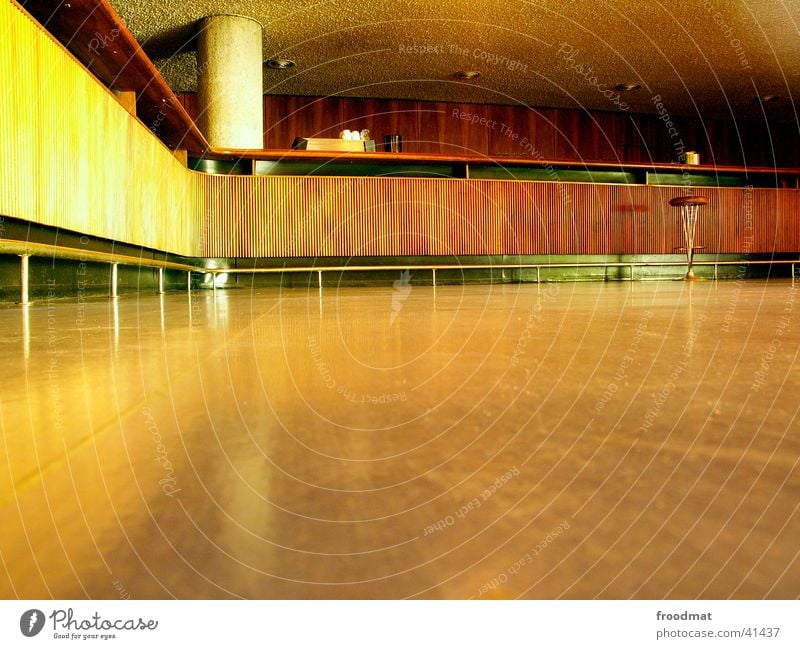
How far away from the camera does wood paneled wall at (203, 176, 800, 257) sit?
19.0ft

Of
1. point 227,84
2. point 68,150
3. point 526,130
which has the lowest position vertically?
point 68,150

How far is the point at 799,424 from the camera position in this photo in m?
0.49

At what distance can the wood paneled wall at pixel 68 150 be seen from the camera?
2.45m

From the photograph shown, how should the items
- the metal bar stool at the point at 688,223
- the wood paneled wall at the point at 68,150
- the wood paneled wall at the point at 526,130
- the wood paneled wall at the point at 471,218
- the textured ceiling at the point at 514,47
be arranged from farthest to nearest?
the wood paneled wall at the point at 526,130 < the metal bar stool at the point at 688,223 < the textured ceiling at the point at 514,47 < the wood paneled wall at the point at 471,218 < the wood paneled wall at the point at 68,150

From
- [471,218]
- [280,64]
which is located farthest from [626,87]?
[280,64]

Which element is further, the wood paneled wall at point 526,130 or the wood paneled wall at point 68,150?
the wood paneled wall at point 526,130

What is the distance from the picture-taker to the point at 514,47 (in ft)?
23.5

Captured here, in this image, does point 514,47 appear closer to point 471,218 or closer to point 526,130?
point 471,218

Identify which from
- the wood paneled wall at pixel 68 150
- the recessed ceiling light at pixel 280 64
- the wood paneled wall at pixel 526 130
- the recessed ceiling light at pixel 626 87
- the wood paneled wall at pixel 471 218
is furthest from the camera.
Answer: the wood paneled wall at pixel 526 130

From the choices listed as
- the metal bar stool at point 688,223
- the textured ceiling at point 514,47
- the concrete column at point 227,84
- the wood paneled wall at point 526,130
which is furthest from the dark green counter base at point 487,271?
the wood paneled wall at point 526,130

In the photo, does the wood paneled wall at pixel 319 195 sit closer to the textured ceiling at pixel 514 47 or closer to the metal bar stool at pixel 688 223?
the metal bar stool at pixel 688 223

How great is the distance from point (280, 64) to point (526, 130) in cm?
377

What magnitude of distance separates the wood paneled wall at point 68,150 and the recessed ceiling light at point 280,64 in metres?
3.61

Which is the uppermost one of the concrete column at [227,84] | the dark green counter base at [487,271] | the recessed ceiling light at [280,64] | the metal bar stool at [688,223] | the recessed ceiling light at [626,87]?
the recessed ceiling light at [626,87]
